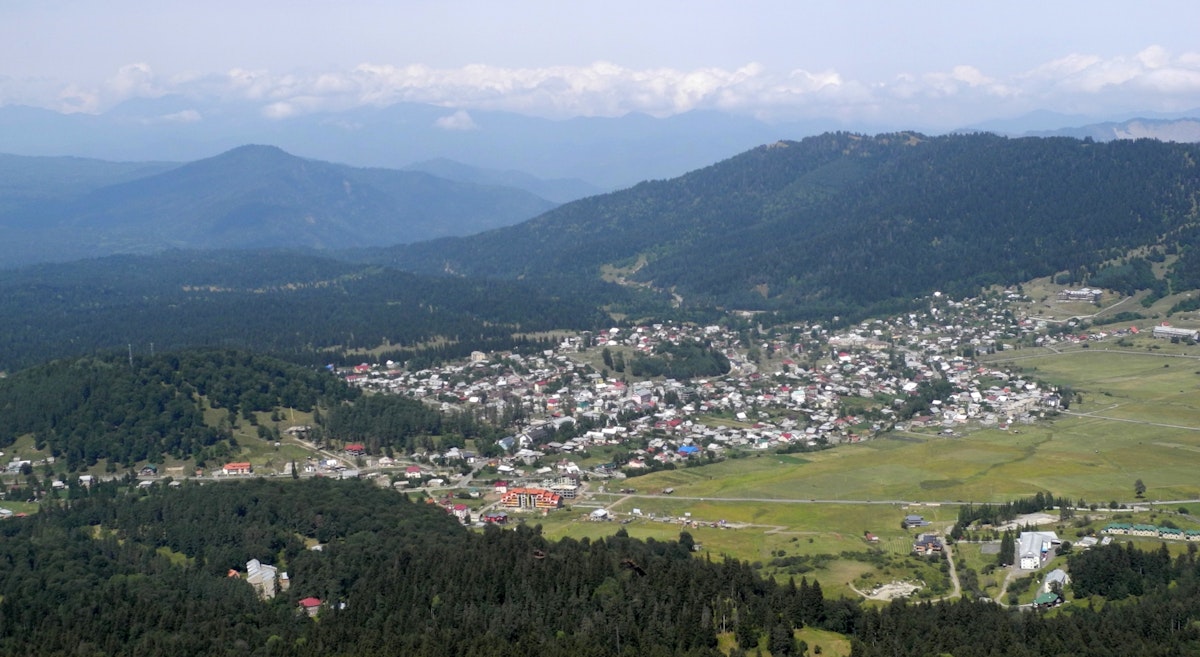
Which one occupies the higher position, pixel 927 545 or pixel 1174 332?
pixel 1174 332

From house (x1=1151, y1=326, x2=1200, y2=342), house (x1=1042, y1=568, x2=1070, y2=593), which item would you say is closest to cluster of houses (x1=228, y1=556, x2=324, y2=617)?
house (x1=1042, y1=568, x2=1070, y2=593)

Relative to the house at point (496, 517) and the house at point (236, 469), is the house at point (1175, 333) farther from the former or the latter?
the house at point (236, 469)

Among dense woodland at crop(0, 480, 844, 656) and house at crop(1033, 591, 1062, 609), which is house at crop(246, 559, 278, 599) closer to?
dense woodland at crop(0, 480, 844, 656)

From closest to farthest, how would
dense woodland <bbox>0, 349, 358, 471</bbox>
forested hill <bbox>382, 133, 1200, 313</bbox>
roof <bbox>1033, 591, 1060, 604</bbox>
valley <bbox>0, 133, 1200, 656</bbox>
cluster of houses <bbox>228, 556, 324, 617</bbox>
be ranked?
1. roof <bbox>1033, 591, 1060, 604</bbox>
2. valley <bbox>0, 133, 1200, 656</bbox>
3. cluster of houses <bbox>228, 556, 324, 617</bbox>
4. dense woodland <bbox>0, 349, 358, 471</bbox>
5. forested hill <bbox>382, 133, 1200, 313</bbox>

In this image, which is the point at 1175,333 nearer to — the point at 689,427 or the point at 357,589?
the point at 689,427

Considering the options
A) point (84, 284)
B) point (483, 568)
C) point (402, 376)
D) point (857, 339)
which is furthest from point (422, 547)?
point (84, 284)

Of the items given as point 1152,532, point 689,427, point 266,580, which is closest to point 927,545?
point 1152,532

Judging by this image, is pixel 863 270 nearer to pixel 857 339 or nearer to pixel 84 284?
pixel 857 339

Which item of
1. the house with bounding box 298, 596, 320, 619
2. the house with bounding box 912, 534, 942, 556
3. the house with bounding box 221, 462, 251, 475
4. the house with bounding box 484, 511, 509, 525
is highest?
the house with bounding box 221, 462, 251, 475
